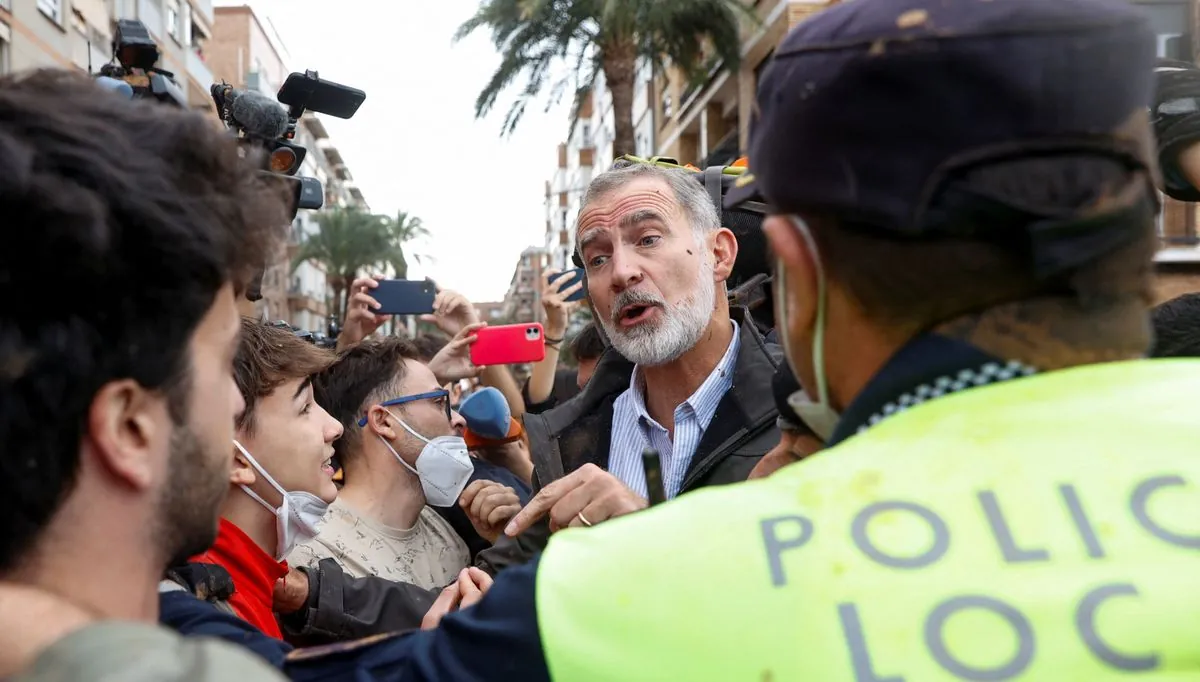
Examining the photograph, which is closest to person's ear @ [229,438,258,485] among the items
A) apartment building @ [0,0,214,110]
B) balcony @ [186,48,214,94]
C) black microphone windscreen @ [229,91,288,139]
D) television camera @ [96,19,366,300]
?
television camera @ [96,19,366,300]

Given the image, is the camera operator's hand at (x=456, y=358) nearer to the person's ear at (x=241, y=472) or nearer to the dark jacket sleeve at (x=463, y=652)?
the person's ear at (x=241, y=472)

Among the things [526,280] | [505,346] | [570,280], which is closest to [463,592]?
[505,346]

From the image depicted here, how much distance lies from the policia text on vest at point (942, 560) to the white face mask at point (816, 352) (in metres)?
0.16

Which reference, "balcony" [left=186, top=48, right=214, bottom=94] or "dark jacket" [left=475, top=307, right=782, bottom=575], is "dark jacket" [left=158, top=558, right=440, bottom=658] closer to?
"dark jacket" [left=475, top=307, right=782, bottom=575]

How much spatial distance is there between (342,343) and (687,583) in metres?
4.16

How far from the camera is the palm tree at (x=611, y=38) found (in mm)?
15648

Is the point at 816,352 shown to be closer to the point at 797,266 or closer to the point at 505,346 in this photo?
the point at 797,266

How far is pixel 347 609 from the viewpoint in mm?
2838

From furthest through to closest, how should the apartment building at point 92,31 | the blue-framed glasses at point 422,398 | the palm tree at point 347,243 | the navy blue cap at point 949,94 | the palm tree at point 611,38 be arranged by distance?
the palm tree at point 347,243 → the apartment building at point 92,31 → the palm tree at point 611,38 → the blue-framed glasses at point 422,398 → the navy blue cap at point 949,94

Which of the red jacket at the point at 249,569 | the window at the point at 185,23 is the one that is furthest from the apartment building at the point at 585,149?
the red jacket at the point at 249,569

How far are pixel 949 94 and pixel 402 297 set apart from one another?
4.20 m

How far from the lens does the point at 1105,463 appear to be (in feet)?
3.30

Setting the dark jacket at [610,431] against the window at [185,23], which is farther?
Answer: the window at [185,23]

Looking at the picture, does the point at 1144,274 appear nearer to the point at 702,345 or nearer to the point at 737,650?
the point at 737,650
